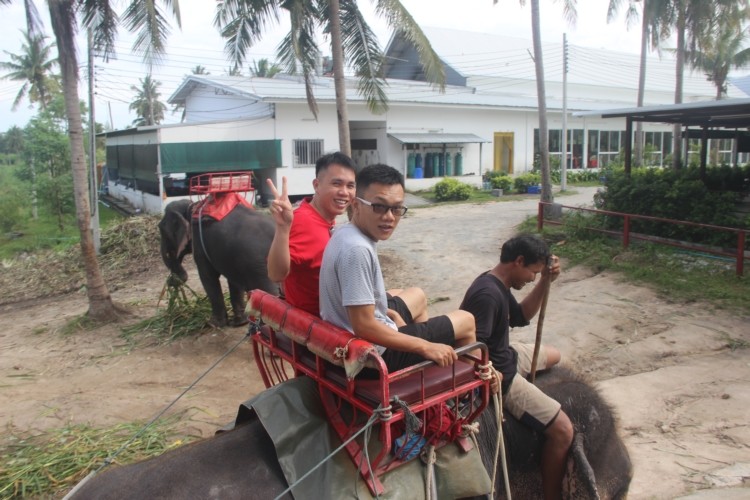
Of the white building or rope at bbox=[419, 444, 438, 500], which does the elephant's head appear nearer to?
rope at bbox=[419, 444, 438, 500]

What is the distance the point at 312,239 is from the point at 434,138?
22252 millimetres

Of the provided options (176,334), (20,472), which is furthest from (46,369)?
(20,472)

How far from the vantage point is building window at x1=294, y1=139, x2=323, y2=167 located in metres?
22.4

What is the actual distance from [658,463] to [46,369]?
6.61 m

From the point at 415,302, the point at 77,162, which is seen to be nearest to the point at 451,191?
the point at 77,162

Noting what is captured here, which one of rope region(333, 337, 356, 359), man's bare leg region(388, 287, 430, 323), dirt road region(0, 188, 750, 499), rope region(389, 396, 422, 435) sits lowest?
dirt road region(0, 188, 750, 499)

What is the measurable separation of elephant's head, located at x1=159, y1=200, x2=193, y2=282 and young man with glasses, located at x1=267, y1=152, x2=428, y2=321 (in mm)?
4441

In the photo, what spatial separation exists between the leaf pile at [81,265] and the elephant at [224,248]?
170 inches

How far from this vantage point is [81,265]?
13.3 metres

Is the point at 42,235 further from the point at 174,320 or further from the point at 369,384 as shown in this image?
the point at 369,384

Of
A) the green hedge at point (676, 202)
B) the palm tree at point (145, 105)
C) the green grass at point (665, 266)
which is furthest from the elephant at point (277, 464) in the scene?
the palm tree at point (145, 105)

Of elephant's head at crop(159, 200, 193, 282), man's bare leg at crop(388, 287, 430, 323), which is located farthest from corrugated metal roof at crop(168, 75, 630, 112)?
man's bare leg at crop(388, 287, 430, 323)

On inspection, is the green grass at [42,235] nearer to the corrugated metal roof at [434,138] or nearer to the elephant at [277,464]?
the corrugated metal roof at [434,138]

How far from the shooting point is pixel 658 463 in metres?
4.57
